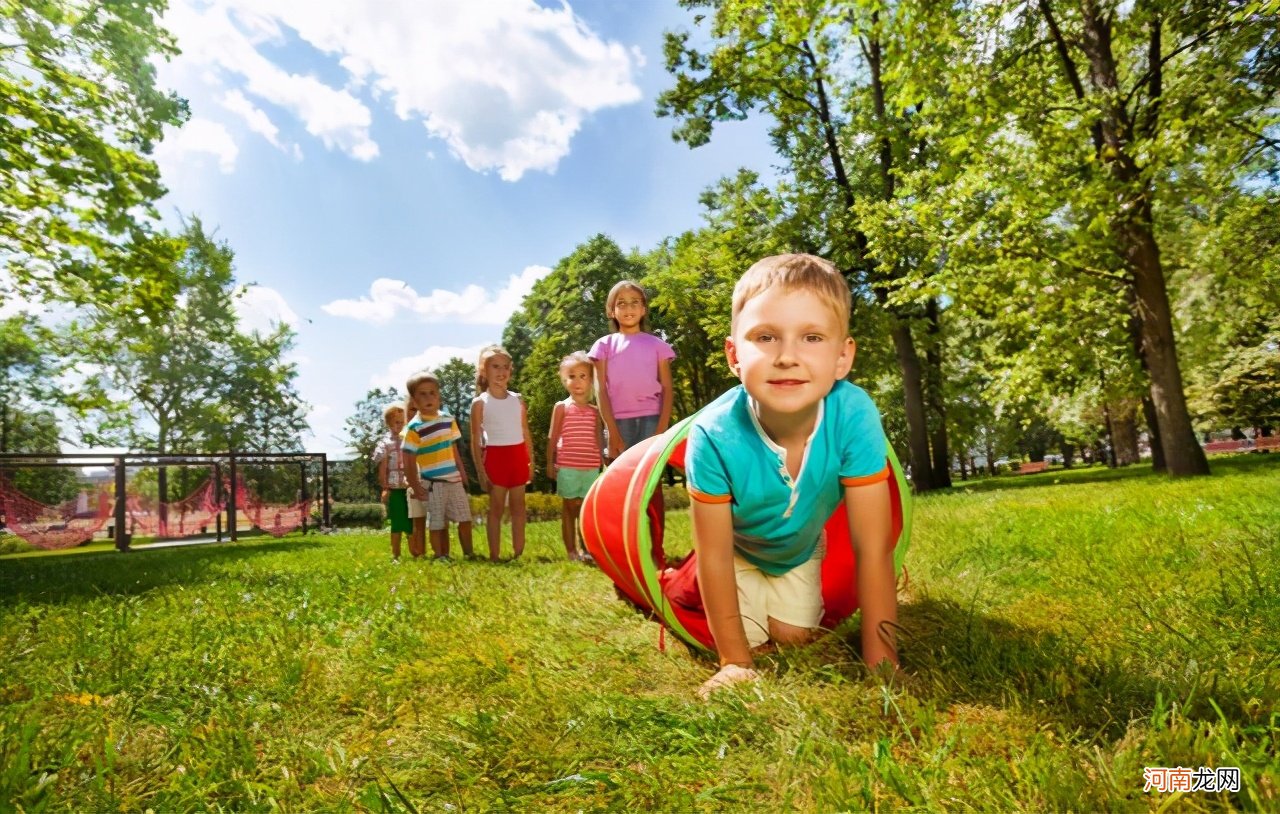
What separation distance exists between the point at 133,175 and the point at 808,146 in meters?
14.3

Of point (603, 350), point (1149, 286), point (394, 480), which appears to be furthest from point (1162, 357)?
point (394, 480)

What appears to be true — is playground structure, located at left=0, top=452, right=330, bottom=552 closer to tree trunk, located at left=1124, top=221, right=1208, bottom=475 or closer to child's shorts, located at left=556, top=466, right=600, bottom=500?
child's shorts, located at left=556, top=466, right=600, bottom=500

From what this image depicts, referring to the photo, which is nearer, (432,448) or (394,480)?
(432,448)

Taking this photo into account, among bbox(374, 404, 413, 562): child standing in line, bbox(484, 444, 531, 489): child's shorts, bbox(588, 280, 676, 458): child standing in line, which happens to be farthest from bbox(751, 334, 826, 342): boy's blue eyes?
bbox(374, 404, 413, 562): child standing in line

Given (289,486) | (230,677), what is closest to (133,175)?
(230,677)

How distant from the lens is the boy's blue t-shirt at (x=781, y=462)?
8.06ft

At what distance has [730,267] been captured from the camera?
61.5 feet

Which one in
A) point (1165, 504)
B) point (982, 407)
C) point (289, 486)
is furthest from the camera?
point (289, 486)

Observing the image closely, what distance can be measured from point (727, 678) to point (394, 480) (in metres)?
7.13

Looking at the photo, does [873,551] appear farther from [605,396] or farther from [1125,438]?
[1125,438]

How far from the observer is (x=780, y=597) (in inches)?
111

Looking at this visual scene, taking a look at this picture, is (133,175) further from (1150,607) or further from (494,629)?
(1150,607)

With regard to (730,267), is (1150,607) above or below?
below

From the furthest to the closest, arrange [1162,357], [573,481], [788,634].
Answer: [1162,357], [573,481], [788,634]
